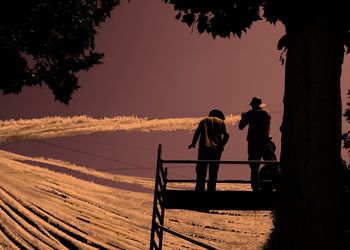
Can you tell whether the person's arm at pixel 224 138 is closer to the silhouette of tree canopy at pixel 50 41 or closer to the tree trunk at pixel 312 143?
the silhouette of tree canopy at pixel 50 41

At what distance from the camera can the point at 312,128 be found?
Answer: 530 centimetres

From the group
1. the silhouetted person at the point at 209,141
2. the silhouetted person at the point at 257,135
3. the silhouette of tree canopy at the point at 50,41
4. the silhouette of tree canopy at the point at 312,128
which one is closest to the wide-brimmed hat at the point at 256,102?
the silhouetted person at the point at 257,135

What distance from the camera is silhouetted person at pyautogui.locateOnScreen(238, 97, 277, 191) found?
1001cm

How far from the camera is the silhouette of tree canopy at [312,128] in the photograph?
5.21 m

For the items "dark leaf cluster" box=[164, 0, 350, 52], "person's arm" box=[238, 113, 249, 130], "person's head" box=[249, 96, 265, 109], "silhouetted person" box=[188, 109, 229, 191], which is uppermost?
"dark leaf cluster" box=[164, 0, 350, 52]

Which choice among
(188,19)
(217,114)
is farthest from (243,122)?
(188,19)

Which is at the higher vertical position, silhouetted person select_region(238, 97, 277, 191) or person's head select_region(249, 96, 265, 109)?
person's head select_region(249, 96, 265, 109)

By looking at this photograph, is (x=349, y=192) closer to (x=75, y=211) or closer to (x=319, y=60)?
(x=319, y=60)

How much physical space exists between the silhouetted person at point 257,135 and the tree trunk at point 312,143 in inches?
176

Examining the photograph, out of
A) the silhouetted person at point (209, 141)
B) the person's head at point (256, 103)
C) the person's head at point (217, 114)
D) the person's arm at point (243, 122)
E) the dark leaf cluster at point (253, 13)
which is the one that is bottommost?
the silhouetted person at point (209, 141)

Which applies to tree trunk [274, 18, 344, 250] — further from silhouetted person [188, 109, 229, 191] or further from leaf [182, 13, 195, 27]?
silhouetted person [188, 109, 229, 191]

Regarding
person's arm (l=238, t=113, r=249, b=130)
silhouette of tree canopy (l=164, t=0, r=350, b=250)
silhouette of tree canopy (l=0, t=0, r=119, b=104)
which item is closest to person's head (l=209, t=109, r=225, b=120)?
person's arm (l=238, t=113, r=249, b=130)

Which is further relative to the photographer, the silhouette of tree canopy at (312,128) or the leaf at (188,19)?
the leaf at (188,19)

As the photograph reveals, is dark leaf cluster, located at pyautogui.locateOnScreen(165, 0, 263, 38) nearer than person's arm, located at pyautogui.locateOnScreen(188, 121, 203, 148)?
Yes
